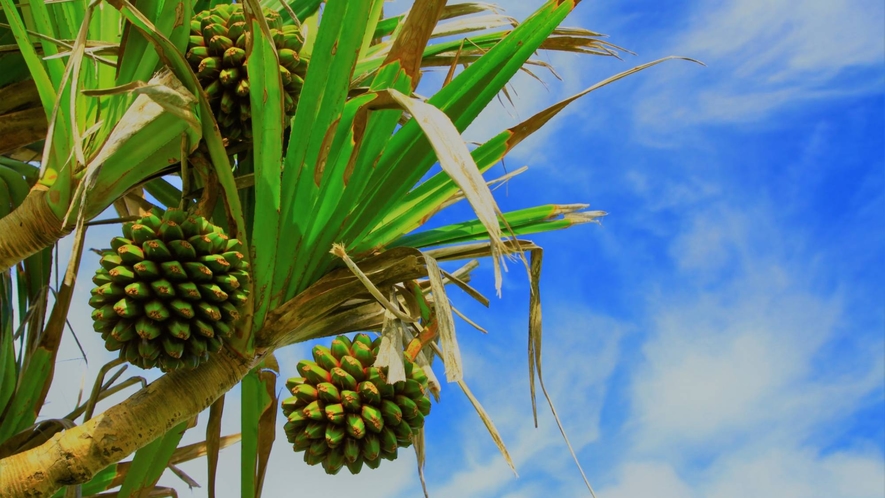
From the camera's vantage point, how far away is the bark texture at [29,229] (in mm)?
1422

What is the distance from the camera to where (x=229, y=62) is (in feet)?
4.99

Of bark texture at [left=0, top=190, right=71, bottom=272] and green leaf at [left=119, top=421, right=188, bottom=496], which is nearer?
bark texture at [left=0, top=190, right=71, bottom=272]

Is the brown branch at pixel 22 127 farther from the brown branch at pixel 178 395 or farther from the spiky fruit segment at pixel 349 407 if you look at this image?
the spiky fruit segment at pixel 349 407

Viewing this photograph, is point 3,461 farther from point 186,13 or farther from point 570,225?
point 570,225

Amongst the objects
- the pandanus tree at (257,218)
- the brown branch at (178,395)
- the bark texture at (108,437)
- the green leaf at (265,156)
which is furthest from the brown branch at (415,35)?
the bark texture at (108,437)

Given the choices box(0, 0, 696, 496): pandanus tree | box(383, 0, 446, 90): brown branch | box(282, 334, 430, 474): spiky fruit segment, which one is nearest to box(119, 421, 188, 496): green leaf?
box(0, 0, 696, 496): pandanus tree

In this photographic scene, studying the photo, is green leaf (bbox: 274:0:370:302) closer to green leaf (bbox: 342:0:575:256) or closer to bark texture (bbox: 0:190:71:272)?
green leaf (bbox: 342:0:575:256)

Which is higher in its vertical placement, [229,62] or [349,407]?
[229,62]

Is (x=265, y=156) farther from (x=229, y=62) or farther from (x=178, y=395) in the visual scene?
(x=178, y=395)

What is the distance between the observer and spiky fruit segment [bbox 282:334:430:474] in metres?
1.28

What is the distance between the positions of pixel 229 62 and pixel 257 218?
362mm

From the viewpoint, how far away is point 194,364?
1.28m

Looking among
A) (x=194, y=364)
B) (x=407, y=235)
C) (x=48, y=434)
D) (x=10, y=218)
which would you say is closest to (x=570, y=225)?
(x=407, y=235)

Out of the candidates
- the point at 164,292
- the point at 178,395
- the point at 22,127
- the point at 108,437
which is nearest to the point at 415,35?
the point at 164,292
